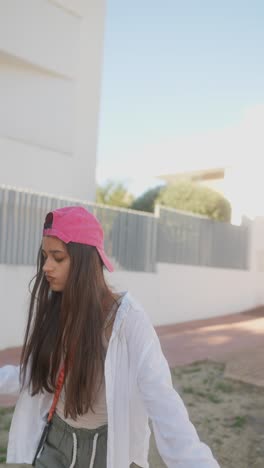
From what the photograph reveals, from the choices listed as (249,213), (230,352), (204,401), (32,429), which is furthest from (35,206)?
(249,213)

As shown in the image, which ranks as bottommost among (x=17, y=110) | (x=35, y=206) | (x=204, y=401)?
(x=204, y=401)

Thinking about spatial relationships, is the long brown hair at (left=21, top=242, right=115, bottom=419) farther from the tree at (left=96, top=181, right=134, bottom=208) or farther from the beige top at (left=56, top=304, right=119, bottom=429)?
the tree at (left=96, top=181, right=134, bottom=208)

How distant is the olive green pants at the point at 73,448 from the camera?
5.87 feet

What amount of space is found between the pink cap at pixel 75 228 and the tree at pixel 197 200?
11.6m

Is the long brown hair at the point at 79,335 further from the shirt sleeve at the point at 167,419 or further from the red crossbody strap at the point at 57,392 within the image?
the shirt sleeve at the point at 167,419

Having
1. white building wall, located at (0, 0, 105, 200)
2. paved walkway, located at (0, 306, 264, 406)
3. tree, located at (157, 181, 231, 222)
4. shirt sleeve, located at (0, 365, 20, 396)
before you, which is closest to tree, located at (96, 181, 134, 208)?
tree, located at (157, 181, 231, 222)

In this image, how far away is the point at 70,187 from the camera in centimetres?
1220

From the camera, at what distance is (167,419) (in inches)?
61.4

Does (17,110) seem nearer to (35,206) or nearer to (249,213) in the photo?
(35,206)

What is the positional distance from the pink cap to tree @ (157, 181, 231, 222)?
11.6m

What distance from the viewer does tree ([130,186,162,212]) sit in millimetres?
17172

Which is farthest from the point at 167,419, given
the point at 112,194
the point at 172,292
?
the point at 112,194

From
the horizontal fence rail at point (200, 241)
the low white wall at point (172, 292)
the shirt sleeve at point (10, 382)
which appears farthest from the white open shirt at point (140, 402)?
Result: the horizontal fence rail at point (200, 241)

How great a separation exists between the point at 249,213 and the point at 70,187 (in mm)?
5980
